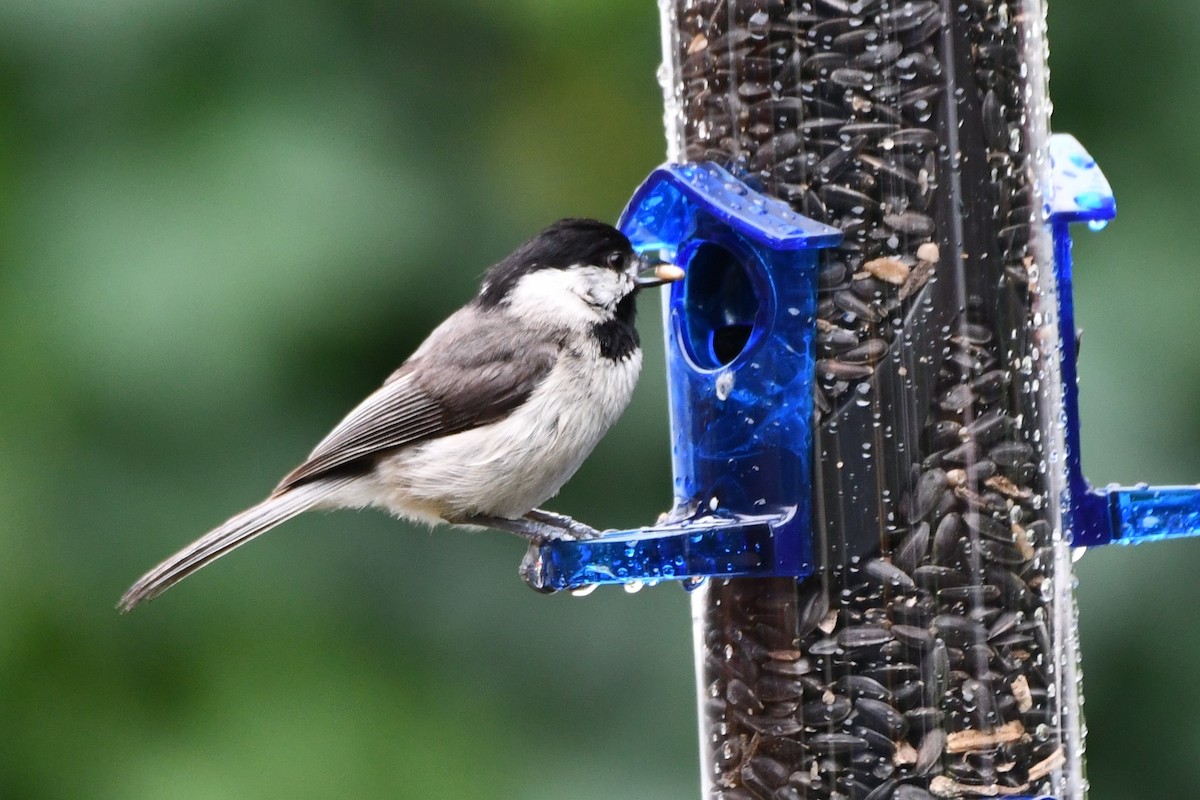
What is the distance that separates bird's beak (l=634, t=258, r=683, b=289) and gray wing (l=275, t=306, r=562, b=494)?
23 centimetres

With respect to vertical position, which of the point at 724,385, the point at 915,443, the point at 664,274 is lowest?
the point at 915,443

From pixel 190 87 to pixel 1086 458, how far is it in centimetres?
219

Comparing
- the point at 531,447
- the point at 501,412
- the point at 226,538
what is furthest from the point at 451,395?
the point at 226,538

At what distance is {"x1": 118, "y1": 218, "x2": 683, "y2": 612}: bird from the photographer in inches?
113

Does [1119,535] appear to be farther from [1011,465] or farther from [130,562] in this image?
[130,562]

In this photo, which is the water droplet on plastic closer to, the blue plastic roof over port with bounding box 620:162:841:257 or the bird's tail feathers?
the blue plastic roof over port with bounding box 620:162:841:257

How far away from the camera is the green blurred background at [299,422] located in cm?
330

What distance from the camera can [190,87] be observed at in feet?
11.6

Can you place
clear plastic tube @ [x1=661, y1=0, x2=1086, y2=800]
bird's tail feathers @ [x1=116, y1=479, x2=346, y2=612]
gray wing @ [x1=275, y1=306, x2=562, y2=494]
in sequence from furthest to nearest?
1. gray wing @ [x1=275, y1=306, x2=562, y2=494]
2. bird's tail feathers @ [x1=116, y1=479, x2=346, y2=612]
3. clear plastic tube @ [x1=661, y1=0, x2=1086, y2=800]

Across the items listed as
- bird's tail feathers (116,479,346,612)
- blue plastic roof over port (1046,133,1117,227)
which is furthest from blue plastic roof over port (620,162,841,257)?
bird's tail feathers (116,479,346,612)

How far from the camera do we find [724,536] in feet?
7.64

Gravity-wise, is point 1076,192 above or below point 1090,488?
above

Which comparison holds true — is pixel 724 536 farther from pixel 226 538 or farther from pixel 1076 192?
pixel 226 538

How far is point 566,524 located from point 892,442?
0.77 metres
